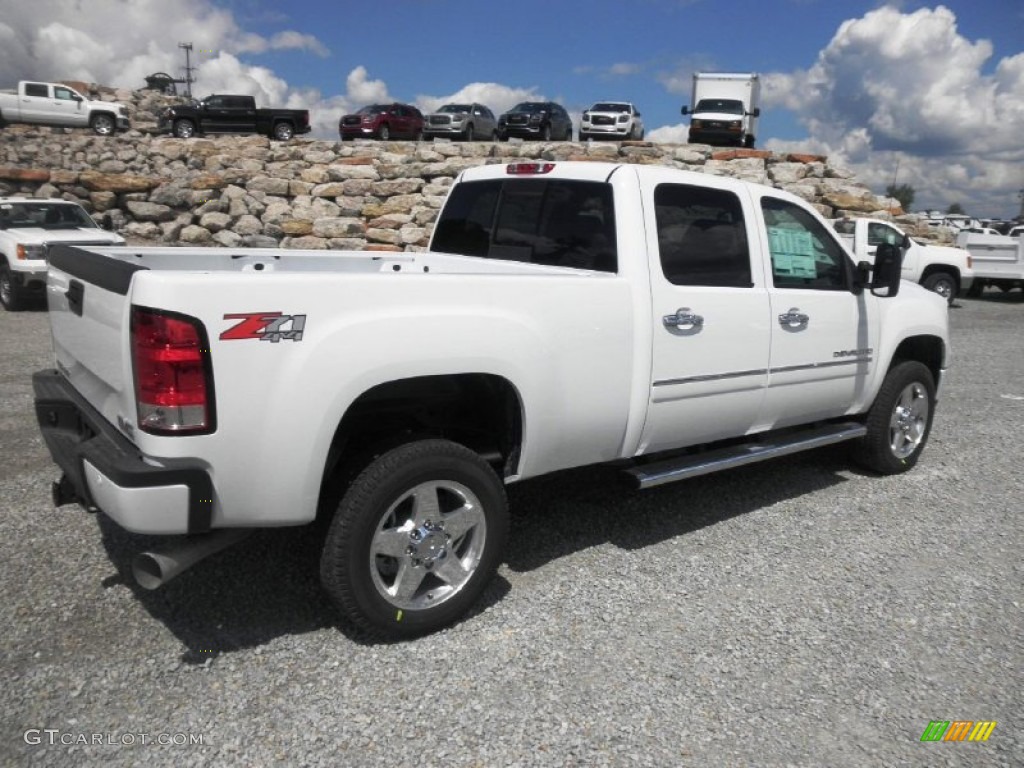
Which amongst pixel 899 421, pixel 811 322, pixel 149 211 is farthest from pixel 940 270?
pixel 149 211

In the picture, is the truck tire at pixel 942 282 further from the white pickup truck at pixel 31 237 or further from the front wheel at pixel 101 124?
the front wheel at pixel 101 124

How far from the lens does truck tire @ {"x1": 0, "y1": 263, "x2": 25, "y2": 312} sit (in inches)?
460

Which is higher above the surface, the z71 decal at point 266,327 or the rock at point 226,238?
the z71 decal at point 266,327

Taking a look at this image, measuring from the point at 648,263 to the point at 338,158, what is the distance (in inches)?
699

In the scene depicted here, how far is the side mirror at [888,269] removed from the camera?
4613 mm

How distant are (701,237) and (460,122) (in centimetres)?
2420

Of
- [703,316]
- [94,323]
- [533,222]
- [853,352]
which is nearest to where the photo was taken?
[94,323]

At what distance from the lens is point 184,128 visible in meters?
26.7

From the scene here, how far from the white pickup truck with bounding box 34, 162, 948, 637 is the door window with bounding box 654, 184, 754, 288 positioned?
0.01 m

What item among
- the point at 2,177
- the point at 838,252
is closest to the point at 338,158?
the point at 2,177

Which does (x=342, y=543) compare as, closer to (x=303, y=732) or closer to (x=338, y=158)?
(x=303, y=732)

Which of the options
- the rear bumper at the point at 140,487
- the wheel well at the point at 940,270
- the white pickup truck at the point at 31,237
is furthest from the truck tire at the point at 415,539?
the wheel well at the point at 940,270

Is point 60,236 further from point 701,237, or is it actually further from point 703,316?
point 703,316

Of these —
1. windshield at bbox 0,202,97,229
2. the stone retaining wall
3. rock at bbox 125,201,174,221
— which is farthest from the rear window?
rock at bbox 125,201,174,221
